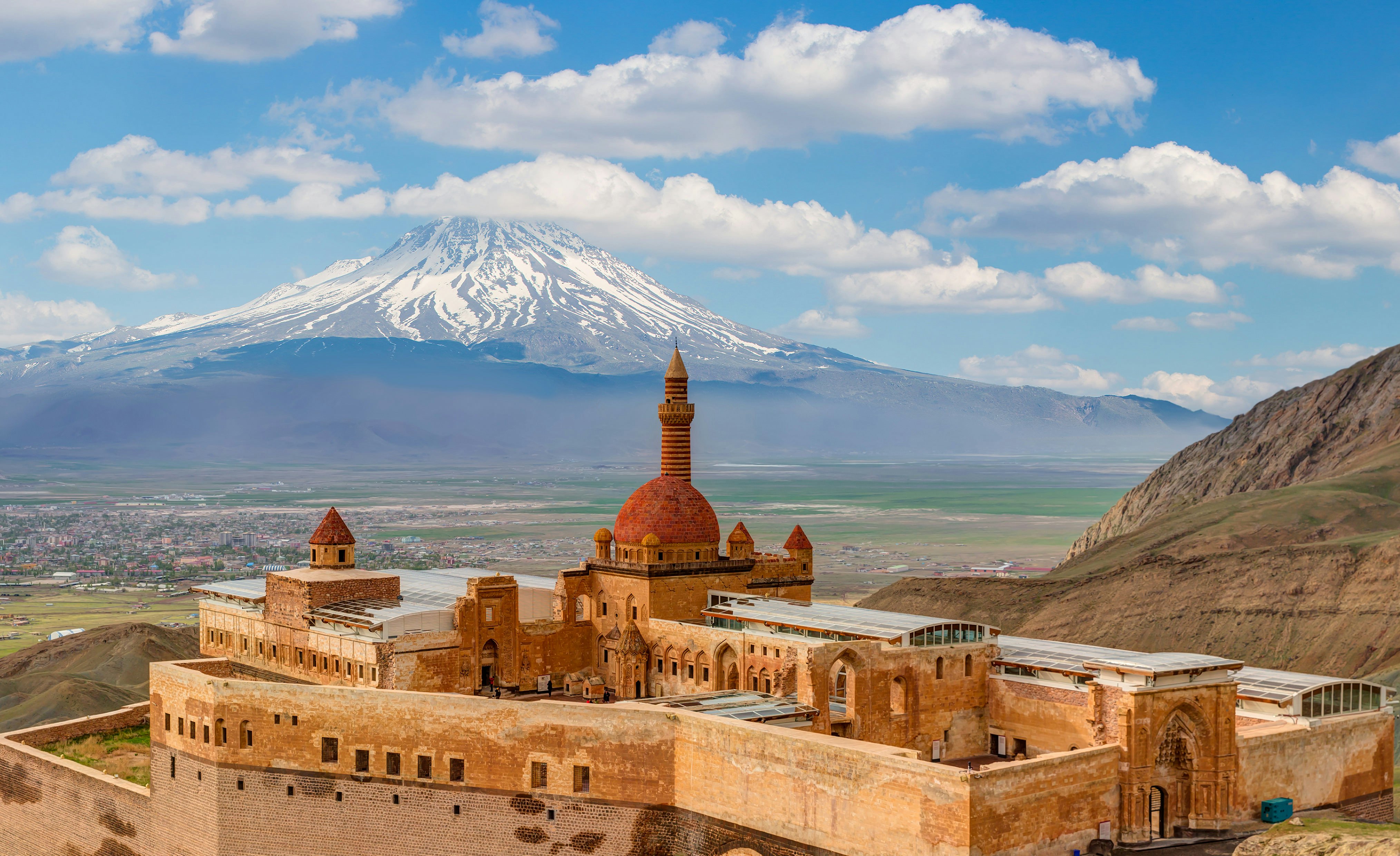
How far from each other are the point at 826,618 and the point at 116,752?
3163cm

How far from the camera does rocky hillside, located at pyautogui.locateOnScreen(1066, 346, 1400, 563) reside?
119812 millimetres

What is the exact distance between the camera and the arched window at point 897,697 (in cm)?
4869

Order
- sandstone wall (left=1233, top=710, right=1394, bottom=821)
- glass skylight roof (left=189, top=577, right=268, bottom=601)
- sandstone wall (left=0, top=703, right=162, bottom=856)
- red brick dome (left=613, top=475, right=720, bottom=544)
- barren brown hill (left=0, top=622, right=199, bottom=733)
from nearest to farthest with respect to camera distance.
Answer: sandstone wall (left=1233, top=710, right=1394, bottom=821)
sandstone wall (left=0, top=703, right=162, bottom=856)
red brick dome (left=613, top=475, right=720, bottom=544)
glass skylight roof (left=189, top=577, right=268, bottom=601)
barren brown hill (left=0, top=622, right=199, bottom=733)

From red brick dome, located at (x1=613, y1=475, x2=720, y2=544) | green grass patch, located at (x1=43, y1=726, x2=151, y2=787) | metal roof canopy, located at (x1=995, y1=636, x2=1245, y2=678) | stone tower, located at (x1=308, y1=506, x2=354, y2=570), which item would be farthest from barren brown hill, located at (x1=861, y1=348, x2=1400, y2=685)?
green grass patch, located at (x1=43, y1=726, x2=151, y2=787)

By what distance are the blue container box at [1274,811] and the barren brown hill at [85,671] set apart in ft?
168

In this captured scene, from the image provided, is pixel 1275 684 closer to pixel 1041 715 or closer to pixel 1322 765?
pixel 1322 765

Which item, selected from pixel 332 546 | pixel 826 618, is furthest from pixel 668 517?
pixel 332 546

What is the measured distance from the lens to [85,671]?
9106 centimetres

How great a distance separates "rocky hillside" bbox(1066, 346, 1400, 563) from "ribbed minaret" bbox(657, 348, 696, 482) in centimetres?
6455

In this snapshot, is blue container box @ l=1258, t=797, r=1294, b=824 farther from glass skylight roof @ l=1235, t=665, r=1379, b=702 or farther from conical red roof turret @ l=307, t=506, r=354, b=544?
conical red roof turret @ l=307, t=506, r=354, b=544

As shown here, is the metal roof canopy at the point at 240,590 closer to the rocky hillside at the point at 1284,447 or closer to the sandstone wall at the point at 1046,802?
the sandstone wall at the point at 1046,802

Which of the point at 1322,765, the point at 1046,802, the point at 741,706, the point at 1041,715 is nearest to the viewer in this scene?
the point at 1046,802

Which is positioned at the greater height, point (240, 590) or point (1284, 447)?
point (1284, 447)

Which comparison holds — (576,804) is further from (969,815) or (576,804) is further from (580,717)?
(969,815)
